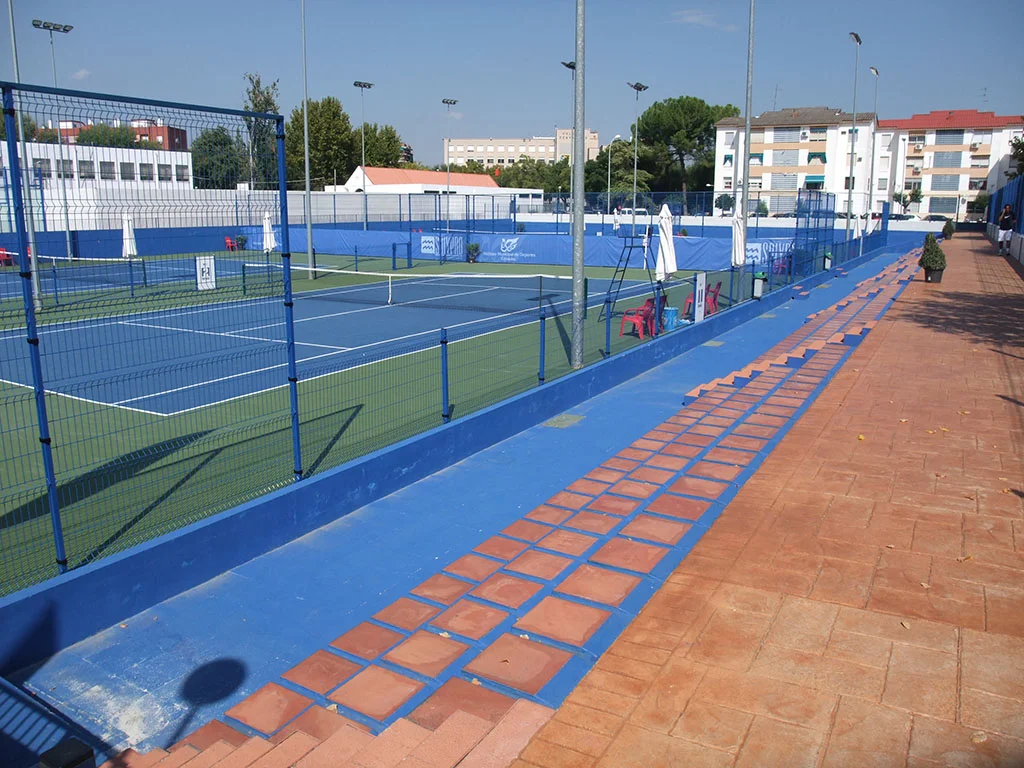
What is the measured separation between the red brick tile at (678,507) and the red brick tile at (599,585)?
4.91 ft

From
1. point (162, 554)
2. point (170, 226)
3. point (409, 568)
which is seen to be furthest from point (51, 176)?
point (409, 568)

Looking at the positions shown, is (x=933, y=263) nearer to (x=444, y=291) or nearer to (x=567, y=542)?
(x=444, y=291)

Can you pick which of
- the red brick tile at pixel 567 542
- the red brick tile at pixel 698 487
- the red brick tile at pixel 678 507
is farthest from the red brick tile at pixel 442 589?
the red brick tile at pixel 698 487

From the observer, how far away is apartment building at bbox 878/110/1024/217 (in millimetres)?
95688

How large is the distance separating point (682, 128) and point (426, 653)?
96236 mm

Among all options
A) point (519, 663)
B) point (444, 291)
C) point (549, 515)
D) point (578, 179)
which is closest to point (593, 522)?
point (549, 515)

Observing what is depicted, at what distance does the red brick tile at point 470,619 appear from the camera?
6098 millimetres

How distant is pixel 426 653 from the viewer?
19.0ft

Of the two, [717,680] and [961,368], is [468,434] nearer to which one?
[717,680]

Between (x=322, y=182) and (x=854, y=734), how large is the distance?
92305 millimetres

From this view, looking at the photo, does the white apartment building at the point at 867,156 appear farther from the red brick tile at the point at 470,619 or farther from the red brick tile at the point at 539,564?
the red brick tile at the point at 470,619

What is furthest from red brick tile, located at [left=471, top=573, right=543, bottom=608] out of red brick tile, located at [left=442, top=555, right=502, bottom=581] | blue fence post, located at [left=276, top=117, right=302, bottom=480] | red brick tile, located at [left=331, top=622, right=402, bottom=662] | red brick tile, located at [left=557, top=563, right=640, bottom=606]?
blue fence post, located at [left=276, top=117, right=302, bottom=480]

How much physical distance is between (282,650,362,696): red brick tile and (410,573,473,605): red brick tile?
3.43 ft

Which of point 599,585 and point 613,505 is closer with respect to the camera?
point 599,585
